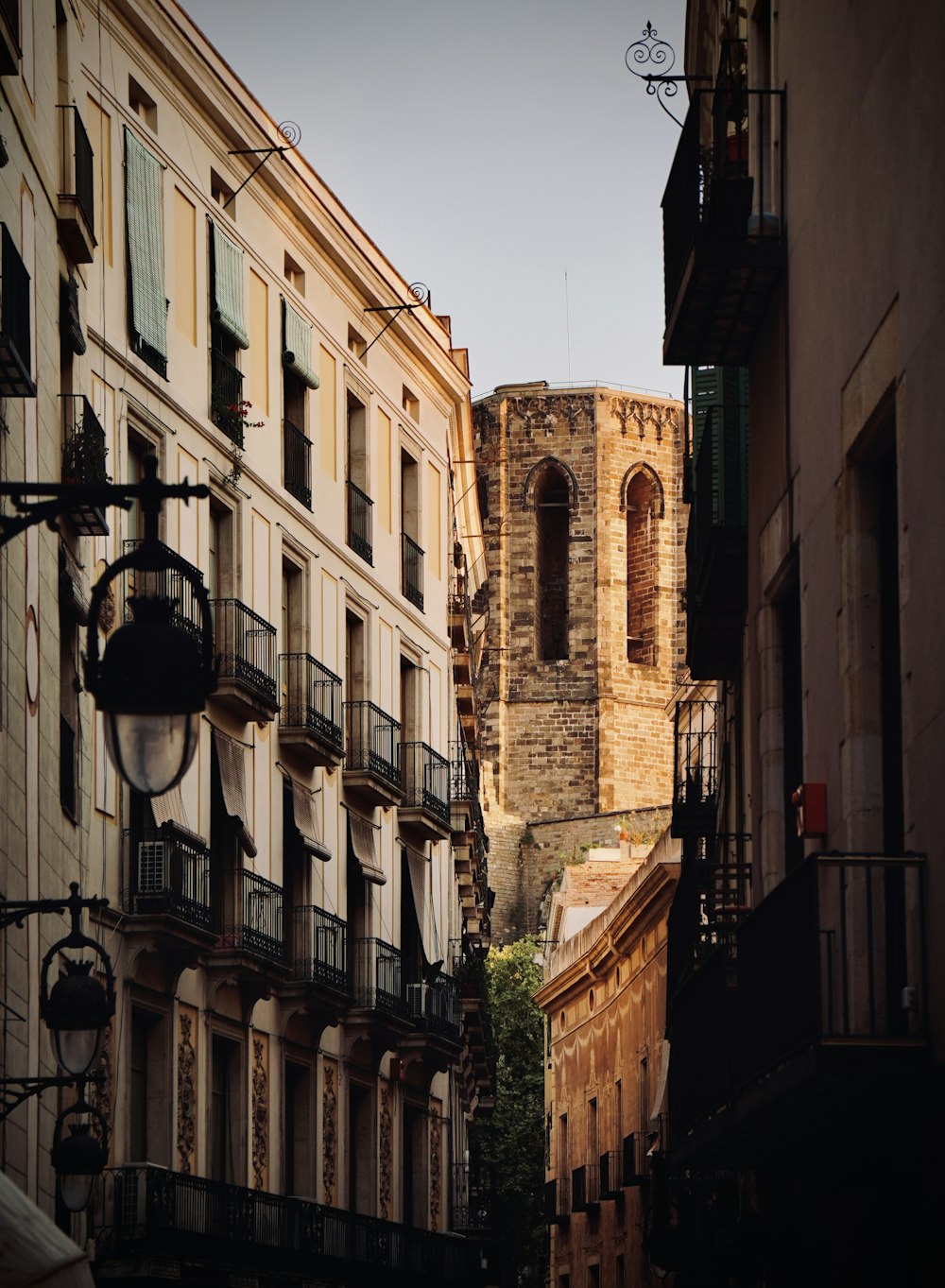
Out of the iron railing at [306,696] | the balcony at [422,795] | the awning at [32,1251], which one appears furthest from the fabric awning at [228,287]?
the awning at [32,1251]

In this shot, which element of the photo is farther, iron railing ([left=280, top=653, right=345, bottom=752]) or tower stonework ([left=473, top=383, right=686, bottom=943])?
tower stonework ([left=473, top=383, right=686, bottom=943])

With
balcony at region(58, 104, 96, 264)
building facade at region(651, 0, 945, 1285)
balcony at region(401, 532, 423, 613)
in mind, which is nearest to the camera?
building facade at region(651, 0, 945, 1285)

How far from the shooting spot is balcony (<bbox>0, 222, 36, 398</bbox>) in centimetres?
1363

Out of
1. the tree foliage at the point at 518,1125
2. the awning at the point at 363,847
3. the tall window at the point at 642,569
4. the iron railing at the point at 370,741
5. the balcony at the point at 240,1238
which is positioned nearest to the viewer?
the balcony at the point at 240,1238

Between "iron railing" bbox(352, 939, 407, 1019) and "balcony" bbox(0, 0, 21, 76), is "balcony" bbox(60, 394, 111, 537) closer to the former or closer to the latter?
"balcony" bbox(0, 0, 21, 76)

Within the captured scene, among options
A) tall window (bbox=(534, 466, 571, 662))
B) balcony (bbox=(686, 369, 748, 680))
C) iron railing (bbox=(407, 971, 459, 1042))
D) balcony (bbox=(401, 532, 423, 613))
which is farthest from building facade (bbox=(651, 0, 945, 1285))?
tall window (bbox=(534, 466, 571, 662))

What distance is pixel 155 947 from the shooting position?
21.8 m

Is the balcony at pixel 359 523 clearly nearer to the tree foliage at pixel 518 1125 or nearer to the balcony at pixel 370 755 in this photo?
the balcony at pixel 370 755

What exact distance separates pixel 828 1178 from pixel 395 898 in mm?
18895

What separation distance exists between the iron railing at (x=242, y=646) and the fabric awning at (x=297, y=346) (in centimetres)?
375

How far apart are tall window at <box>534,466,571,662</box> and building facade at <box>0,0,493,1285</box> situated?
5668 centimetres

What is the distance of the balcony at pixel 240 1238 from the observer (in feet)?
68.8

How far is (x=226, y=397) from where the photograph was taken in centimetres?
2595

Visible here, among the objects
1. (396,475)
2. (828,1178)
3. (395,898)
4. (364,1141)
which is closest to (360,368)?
(396,475)
